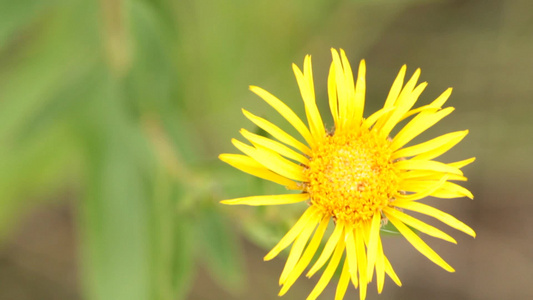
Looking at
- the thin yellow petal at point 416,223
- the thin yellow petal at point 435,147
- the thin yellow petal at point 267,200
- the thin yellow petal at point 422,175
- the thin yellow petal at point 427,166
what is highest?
the thin yellow petal at point 435,147

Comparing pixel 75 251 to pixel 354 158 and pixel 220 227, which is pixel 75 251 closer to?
pixel 220 227

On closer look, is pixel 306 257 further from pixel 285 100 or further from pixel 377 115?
pixel 285 100

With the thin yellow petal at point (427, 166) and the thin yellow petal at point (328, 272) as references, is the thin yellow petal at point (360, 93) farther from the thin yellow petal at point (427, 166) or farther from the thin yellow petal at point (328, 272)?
the thin yellow petal at point (328, 272)

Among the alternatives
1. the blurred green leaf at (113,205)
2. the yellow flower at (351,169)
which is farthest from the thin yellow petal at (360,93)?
the blurred green leaf at (113,205)

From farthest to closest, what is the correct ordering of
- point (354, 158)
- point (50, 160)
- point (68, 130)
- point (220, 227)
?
point (50, 160)
point (68, 130)
point (220, 227)
point (354, 158)

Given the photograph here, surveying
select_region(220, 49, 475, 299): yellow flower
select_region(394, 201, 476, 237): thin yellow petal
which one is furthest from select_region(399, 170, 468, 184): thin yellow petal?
select_region(394, 201, 476, 237): thin yellow petal

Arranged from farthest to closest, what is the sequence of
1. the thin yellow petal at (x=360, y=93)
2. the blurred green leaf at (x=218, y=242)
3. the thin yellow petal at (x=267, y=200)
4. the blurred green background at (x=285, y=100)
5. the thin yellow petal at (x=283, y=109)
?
the blurred green background at (x=285, y=100) < the blurred green leaf at (x=218, y=242) < the thin yellow petal at (x=360, y=93) < the thin yellow petal at (x=283, y=109) < the thin yellow petal at (x=267, y=200)

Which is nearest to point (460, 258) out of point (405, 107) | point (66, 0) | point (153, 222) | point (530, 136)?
point (530, 136)

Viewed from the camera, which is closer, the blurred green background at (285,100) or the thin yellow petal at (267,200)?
the thin yellow petal at (267,200)

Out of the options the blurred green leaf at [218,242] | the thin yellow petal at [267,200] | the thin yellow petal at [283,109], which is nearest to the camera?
the thin yellow petal at [267,200]
